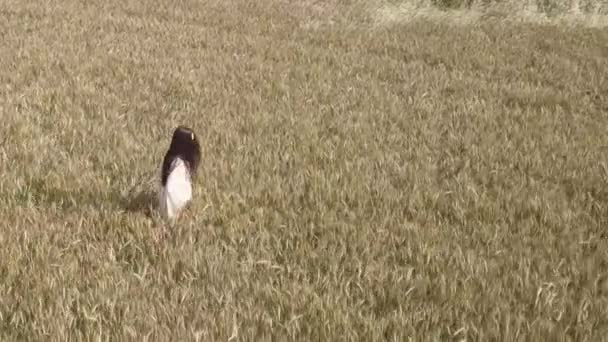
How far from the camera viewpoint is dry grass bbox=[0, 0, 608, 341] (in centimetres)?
279

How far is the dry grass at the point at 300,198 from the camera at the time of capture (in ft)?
9.14

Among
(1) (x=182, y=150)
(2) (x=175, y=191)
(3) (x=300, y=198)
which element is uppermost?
(1) (x=182, y=150)

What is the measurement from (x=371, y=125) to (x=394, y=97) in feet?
4.37

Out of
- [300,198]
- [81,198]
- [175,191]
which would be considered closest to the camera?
[175,191]

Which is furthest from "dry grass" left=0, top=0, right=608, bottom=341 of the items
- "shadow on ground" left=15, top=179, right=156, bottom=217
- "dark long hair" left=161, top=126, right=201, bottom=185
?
"dark long hair" left=161, top=126, right=201, bottom=185

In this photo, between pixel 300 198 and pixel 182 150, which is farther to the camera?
pixel 300 198

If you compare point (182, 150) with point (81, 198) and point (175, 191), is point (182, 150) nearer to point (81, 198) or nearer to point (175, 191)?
point (175, 191)

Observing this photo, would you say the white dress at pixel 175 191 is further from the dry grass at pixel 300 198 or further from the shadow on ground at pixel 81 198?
the shadow on ground at pixel 81 198

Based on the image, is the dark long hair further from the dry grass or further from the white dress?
the dry grass

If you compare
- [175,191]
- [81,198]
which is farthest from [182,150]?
[81,198]

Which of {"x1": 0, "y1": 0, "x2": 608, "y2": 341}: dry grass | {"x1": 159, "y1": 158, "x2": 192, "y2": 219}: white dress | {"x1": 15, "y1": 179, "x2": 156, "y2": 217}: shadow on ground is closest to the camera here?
{"x1": 0, "y1": 0, "x2": 608, "y2": 341}: dry grass

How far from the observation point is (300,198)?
4316mm

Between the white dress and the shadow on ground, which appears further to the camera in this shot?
the shadow on ground

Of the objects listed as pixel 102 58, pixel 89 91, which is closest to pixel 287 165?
pixel 89 91
